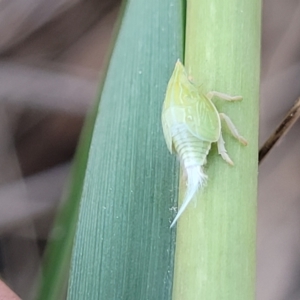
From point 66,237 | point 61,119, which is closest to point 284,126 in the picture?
point 66,237

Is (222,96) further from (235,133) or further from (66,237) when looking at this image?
(66,237)

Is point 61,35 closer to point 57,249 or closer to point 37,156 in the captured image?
point 37,156

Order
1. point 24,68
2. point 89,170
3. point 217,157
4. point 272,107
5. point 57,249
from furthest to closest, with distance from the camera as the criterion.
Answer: point 24,68
point 272,107
point 57,249
point 89,170
point 217,157

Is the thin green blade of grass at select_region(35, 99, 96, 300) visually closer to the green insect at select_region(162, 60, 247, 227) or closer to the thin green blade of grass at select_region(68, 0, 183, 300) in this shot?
the thin green blade of grass at select_region(68, 0, 183, 300)

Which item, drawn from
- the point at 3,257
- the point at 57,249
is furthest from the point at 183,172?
the point at 3,257

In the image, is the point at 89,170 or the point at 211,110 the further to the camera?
the point at 89,170

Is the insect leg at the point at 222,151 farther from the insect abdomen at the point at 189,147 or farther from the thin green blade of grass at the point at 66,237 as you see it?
the thin green blade of grass at the point at 66,237

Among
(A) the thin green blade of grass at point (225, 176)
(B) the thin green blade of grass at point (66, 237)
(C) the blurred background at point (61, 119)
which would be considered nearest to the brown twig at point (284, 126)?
(A) the thin green blade of grass at point (225, 176)

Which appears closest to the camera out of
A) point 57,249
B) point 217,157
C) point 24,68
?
point 217,157
